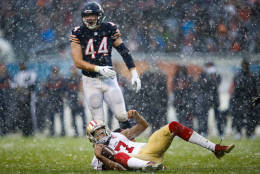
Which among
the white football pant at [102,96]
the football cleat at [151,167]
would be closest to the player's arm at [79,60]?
the white football pant at [102,96]

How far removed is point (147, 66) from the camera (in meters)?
12.6

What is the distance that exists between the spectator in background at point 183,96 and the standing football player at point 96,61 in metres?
4.49

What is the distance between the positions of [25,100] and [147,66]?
2.94m

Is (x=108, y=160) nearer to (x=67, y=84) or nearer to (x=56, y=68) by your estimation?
(x=67, y=84)

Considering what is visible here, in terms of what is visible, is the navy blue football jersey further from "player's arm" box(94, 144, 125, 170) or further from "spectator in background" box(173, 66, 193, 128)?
"spectator in background" box(173, 66, 193, 128)

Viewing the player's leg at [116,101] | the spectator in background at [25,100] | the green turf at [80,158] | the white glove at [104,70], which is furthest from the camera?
the spectator in background at [25,100]

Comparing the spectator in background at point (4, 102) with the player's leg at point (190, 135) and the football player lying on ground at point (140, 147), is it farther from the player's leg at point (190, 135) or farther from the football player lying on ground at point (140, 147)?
the player's leg at point (190, 135)

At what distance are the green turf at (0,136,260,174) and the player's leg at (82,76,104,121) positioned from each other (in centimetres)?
66

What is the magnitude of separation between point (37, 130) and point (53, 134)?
1.34 ft

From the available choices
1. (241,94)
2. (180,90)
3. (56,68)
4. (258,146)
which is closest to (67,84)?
(56,68)

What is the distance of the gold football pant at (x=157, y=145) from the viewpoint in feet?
17.9

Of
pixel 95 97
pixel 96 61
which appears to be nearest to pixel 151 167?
pixel 95 97

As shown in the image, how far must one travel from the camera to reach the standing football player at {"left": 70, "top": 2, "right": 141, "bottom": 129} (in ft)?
21.1

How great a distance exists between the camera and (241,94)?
10.7 metres
